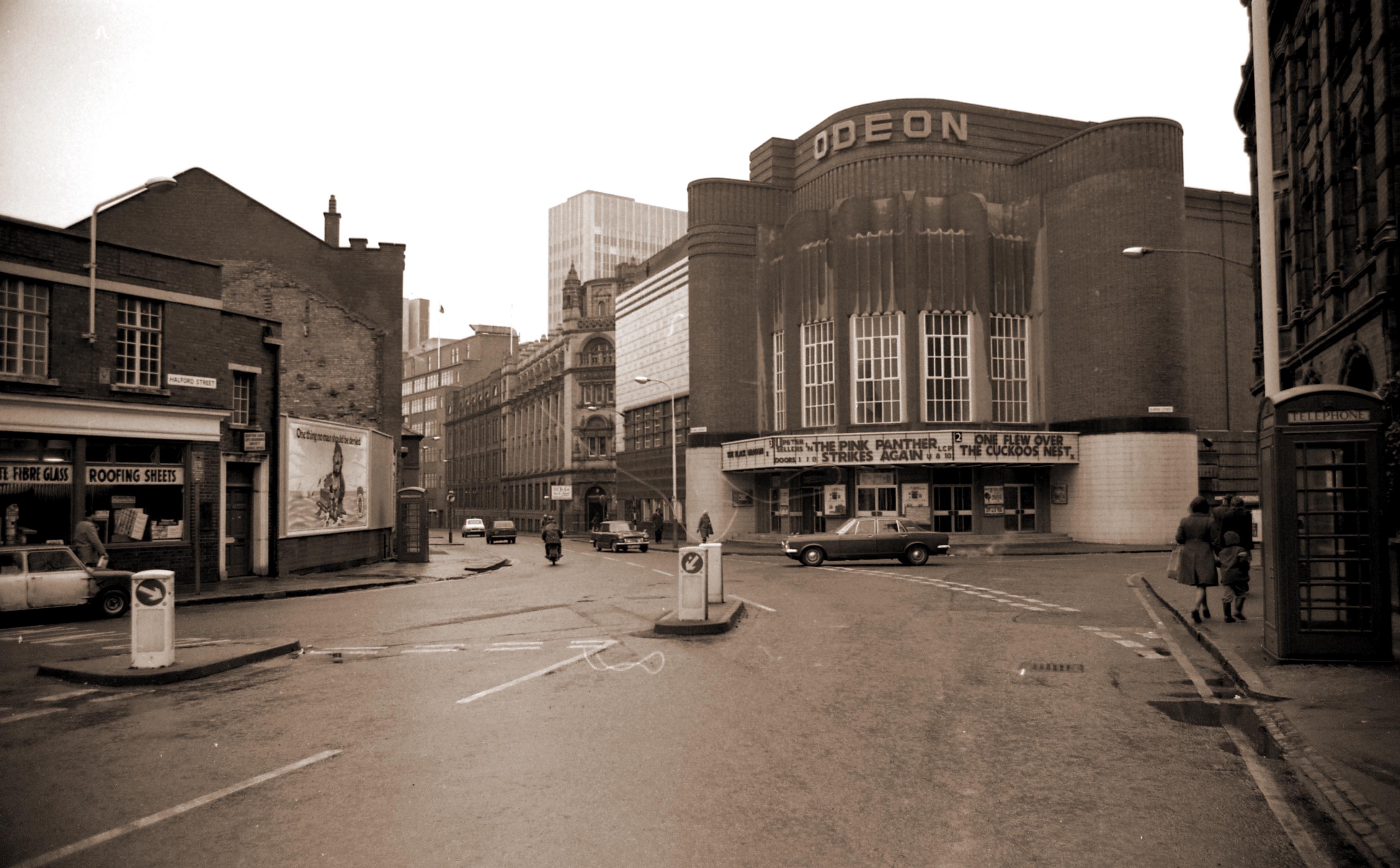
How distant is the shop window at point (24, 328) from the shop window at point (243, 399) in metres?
6.02

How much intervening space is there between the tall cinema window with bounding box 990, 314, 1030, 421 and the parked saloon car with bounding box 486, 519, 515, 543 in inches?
1178

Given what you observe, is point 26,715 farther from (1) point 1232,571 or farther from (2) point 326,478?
(2) point 326,478

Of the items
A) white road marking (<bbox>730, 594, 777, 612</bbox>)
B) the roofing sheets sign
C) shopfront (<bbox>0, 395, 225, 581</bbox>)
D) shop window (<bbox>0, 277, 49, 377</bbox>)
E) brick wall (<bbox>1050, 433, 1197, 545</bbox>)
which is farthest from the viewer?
the roofing sheets sign

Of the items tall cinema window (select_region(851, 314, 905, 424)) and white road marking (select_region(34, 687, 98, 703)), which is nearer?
white road marking (select_region(34, 687, 98, 703))

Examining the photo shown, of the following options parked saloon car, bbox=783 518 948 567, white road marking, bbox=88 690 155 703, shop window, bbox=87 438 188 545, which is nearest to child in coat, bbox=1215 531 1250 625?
white road marking, bbox=88 690 155 703

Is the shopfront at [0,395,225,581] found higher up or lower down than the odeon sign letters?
lower down

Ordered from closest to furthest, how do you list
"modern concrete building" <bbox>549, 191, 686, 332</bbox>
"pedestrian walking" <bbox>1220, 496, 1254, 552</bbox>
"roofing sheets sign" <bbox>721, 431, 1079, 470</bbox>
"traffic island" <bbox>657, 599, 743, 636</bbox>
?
"traffic island" <bbox>657, 599, 743, 636</bbox> → "pedestrian walking" <bbox>1220, 496, 1254, 552</bbox> → "roofing sheets sign" <bbox>721, 431, 1079, 470</bbox> → "modern concrete building" <bbox>549, 191, 686, 332</bbox>

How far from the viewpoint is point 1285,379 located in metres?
24.6

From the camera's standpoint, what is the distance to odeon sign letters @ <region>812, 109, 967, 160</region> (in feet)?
155

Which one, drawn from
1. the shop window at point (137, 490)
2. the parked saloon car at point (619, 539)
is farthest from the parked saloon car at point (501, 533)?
the shop window at point (137, 490)

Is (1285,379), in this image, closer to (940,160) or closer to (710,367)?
(940,160)

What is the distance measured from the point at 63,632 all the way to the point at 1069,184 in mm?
43250

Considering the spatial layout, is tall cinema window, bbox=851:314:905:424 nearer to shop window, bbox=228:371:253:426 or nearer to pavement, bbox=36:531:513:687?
pavement, bbox=36:531:513:687

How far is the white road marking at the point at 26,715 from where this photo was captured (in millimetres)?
8562
